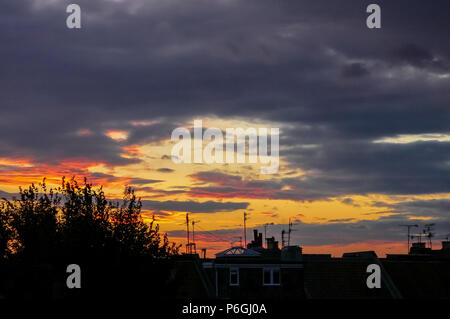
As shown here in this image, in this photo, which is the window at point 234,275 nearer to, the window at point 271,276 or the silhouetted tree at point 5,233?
the window at point 271,276

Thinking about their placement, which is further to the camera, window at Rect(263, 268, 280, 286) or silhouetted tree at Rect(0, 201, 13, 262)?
window at Rect(263, 268, 280, 286)

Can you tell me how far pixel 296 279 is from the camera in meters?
74.6

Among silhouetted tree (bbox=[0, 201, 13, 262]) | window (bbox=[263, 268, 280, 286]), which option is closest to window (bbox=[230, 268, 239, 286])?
window (bbox=[263, 268, 280, 286])

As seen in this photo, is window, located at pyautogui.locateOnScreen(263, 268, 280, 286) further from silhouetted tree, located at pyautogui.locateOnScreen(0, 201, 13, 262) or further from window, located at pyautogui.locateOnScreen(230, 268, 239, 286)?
silhouetted tree, located at pyautogui.locateOnScreen(0, 201, 13, 262)

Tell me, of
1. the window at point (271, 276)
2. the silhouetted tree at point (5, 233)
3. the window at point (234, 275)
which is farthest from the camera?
the window at point (234, 275)

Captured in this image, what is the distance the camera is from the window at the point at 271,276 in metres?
74.3

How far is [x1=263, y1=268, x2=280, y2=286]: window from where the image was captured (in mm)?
74312

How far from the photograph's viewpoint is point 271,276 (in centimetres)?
7438

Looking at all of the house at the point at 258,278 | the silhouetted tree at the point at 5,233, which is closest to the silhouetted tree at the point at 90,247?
the silhouetted tree at the point at 5,233

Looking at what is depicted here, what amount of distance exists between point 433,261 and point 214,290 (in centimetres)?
2584

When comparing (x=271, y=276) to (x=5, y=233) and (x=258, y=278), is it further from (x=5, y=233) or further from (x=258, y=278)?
(x=5, y=233)
